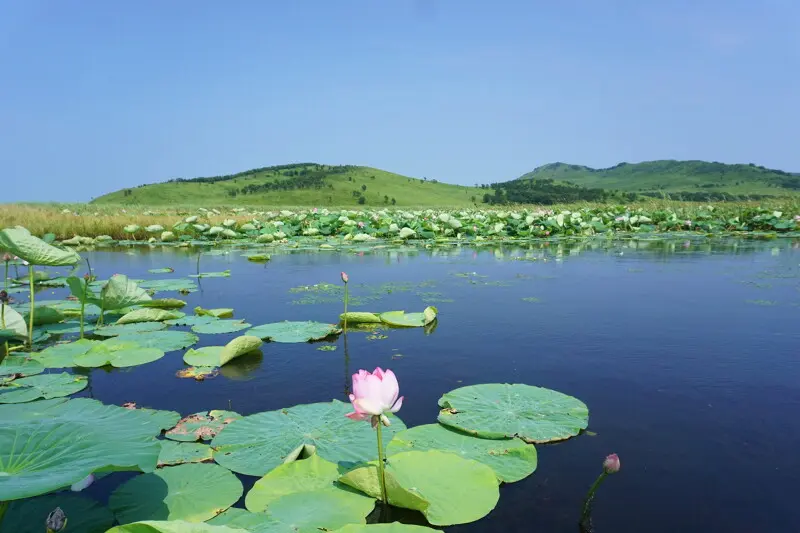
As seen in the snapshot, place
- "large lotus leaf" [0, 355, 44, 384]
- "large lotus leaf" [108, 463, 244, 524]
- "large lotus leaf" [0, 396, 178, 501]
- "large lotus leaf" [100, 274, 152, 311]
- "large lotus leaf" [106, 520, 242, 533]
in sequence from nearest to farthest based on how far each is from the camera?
"large lotus leaf" [106, 520, 242, 533]
"large lotus leaf" [0, 396, 178, 501]
"large lotus leaf" [108, 463, 244, 524]
"large lotus leaf" [0, 355, 44, 384]
"large lotus leaf" [100, 274, 152, 311]

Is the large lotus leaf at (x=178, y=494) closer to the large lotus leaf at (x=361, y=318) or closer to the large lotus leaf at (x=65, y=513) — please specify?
the large lotus leaf at (x=65, y=513)

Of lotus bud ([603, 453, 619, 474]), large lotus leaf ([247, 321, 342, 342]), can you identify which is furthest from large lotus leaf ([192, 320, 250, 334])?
lotus bud ([603, 453, 619, 474])

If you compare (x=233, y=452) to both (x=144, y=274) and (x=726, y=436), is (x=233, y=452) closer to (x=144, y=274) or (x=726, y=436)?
(x=726, y=436)

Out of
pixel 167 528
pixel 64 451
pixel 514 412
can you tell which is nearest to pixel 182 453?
pixel 64 451

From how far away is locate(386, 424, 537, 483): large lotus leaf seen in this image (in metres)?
1.53

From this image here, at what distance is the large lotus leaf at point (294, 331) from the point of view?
9.80ft

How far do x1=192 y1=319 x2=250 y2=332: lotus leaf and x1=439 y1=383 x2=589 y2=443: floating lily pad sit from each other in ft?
5.72

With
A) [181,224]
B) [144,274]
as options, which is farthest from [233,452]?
[181,224]

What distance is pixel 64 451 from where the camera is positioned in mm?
1232

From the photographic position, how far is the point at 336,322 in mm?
3496

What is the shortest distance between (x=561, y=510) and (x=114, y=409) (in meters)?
1.48

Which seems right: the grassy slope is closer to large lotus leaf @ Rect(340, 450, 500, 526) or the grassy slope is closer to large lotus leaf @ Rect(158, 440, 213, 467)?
large lotus leaf @ Rect(340, 450, 500, 526)

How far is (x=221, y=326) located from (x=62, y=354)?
2.87 feet

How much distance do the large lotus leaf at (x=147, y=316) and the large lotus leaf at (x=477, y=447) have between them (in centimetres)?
258
